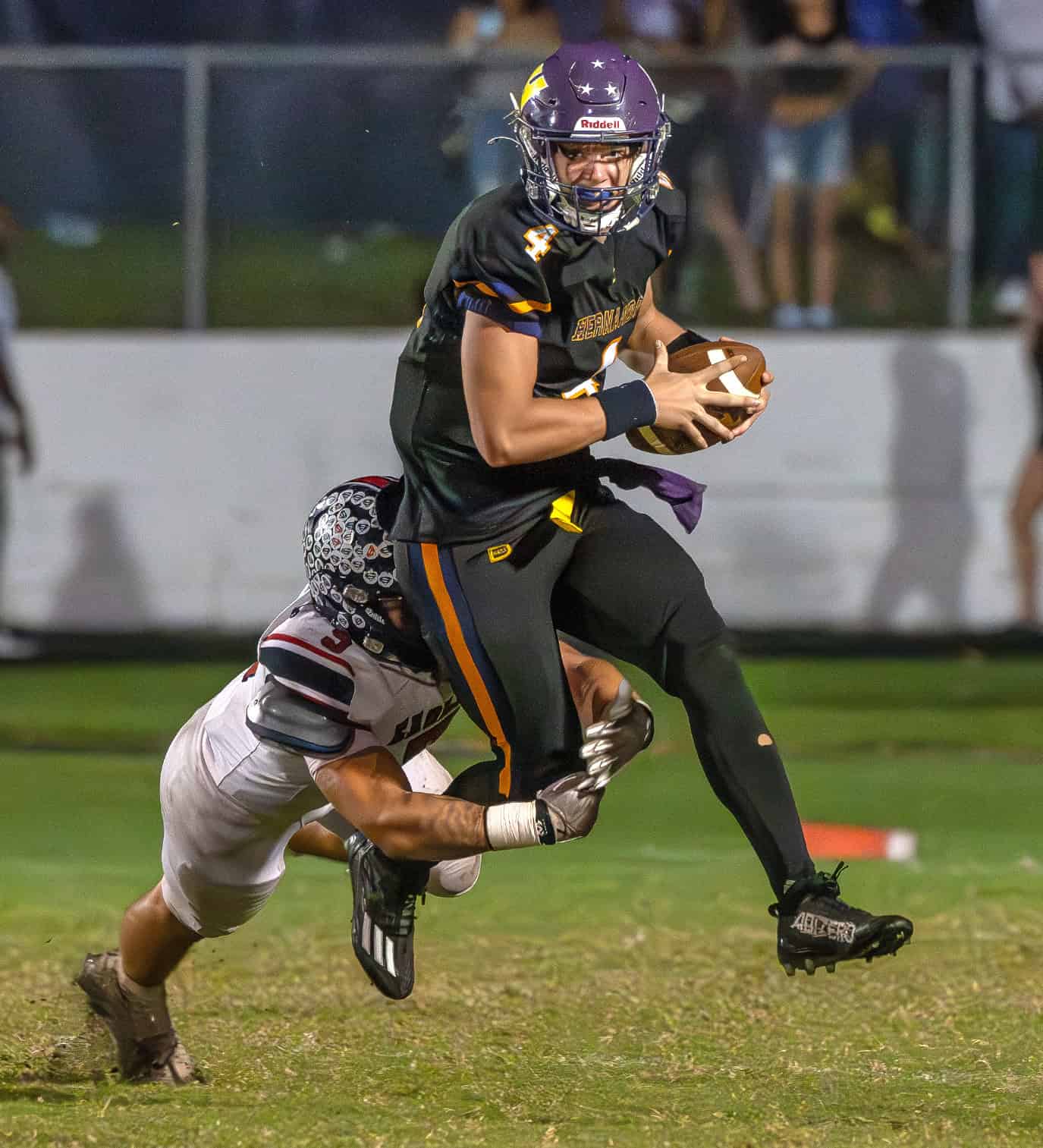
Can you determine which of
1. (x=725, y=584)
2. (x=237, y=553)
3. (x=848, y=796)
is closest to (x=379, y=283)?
(x=237, y=553)

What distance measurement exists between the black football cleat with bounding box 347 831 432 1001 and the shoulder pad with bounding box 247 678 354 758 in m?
0.30

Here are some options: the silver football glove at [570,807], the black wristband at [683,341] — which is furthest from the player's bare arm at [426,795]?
the black wristband at [683,341]

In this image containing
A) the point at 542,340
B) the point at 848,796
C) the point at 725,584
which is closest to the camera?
the point at 542,340

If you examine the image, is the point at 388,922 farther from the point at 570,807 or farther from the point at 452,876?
the point at 570,807

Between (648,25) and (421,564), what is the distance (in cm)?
608

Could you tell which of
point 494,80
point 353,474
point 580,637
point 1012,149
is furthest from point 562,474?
point 1012,149

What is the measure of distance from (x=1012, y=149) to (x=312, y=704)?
6349mm

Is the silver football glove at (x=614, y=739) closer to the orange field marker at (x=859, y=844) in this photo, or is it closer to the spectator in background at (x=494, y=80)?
the orange field marker at (x=859, y=844)

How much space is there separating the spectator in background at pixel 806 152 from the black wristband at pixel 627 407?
223 inches

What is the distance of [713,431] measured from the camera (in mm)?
4266

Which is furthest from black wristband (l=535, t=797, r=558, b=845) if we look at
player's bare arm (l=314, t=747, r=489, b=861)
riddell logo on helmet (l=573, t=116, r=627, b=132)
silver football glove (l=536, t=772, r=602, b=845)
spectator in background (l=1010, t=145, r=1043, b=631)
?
spectator in background (l=1010, t=145, r=1043, b=631)

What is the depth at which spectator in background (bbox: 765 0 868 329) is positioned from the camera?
955 centimetres

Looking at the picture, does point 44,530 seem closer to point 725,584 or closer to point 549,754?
Answer: point 725,584

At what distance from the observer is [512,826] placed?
4.07m
